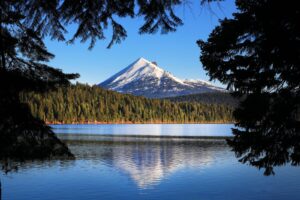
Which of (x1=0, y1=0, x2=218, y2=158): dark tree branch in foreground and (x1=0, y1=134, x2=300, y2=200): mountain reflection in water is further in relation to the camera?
(x1=0, y1=134, x2=300, y2=200): mountain reflection in water

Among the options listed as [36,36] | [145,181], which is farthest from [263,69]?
[145,181]

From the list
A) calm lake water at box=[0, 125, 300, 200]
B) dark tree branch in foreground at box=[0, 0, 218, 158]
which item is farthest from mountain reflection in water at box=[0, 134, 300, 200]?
dark tree branch in foreground at box=[0, 0, 218, 158]

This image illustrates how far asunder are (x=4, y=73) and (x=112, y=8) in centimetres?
200

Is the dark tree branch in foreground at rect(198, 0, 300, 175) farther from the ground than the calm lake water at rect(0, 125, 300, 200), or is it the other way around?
the dark tree branch in foreground at rect(198, 0, 300, 175)

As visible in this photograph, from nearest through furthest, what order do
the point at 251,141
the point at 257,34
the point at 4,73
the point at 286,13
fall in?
1. the point at 4,73
2. the point at 286,13
3. the point at 257,34
4. the point at 251,141

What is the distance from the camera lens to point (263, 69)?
854 cm

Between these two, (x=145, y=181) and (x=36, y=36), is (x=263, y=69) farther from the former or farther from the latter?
(x=145, y=181)

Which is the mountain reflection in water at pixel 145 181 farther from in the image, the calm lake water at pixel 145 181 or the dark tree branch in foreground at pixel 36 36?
the dark tree branch in foreground at pixel 36 36

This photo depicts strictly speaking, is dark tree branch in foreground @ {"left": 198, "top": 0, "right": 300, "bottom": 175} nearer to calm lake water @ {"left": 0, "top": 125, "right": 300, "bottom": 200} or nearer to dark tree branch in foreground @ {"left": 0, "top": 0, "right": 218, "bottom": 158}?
dark tree branch in foreground @ {"left": 0, "top": 0, "right": 218, "bottom": 158}

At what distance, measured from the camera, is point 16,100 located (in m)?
6.67

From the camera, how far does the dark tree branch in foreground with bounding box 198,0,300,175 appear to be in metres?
7.58

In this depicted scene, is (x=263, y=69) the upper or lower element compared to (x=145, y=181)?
upper

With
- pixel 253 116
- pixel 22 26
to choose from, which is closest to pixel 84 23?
pixel 22 26

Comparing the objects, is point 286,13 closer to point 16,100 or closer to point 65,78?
point 65,78
